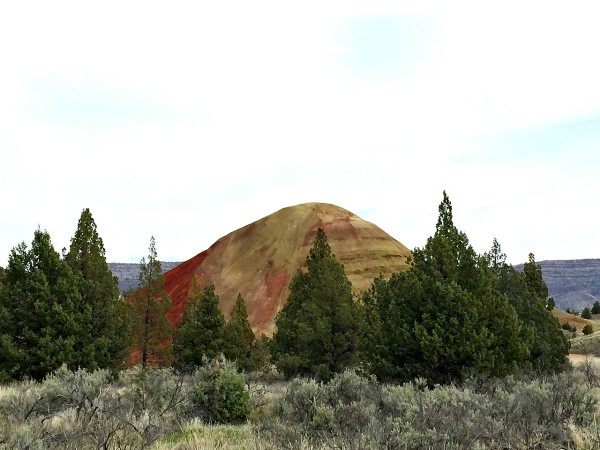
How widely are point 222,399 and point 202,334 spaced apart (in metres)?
15.9

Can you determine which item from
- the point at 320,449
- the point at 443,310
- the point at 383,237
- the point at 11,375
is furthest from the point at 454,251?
the point at 383,237

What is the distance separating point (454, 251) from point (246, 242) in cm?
7581

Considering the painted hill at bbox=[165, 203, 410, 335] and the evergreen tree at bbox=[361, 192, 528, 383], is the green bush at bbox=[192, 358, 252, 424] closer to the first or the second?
the evergreen tree at bbox=[361, 192, 528, 383]

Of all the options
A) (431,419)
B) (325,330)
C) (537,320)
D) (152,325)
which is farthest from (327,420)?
(152,325)

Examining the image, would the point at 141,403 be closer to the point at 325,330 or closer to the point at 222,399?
the point at 222,399

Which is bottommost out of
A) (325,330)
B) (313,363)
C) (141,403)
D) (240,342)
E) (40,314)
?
(313,363)

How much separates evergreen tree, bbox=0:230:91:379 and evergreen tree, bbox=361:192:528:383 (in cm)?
1405

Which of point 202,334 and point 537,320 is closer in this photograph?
point 537,320

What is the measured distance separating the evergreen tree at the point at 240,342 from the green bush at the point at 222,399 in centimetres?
1485

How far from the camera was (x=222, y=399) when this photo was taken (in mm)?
14297

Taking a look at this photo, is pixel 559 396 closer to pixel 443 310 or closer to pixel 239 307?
pixel 443 310

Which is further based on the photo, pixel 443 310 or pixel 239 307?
pixel 239 307

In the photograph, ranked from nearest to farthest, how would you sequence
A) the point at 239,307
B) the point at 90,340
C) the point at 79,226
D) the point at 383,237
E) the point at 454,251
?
the point at 454,251, the point at 90,340, the point at 79,226, the point at 239,307, the point at 383,237

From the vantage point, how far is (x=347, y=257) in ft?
275
